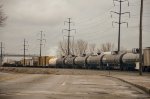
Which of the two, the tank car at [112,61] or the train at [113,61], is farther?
the tank car at [112,61]

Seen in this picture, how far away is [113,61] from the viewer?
6594 centimetres

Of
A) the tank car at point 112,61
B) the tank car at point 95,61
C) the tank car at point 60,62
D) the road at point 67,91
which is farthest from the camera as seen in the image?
the tank car at point 60,62

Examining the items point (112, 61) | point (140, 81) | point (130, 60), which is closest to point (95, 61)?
point (112, 61)

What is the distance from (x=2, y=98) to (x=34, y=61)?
Result: 5640 inches

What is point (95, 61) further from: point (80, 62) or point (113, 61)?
point (80, 62)

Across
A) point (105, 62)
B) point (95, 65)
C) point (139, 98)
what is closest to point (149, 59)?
point (105, 62)

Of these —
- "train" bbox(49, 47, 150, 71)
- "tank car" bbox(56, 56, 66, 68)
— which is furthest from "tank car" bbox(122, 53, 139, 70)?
"tank car" bbox(56, 56, 66, 68)

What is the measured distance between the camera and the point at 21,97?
1788cm

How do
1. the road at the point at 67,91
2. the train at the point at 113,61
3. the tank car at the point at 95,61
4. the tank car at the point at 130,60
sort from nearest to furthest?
the road at the point at 67,91
the train at the point at 113,61
the tank car at the point at 130,60
the tank car at the point at 95,61

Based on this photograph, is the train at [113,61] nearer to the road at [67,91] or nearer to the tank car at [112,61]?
the tank car at [112,61]

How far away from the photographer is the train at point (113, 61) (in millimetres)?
55884

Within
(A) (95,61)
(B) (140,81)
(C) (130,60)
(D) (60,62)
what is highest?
(C) (130,60)

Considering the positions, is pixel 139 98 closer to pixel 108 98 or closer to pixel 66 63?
pixel 108 98

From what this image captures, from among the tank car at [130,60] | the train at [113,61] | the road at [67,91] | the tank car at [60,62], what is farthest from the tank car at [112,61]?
the road at [67,91]
